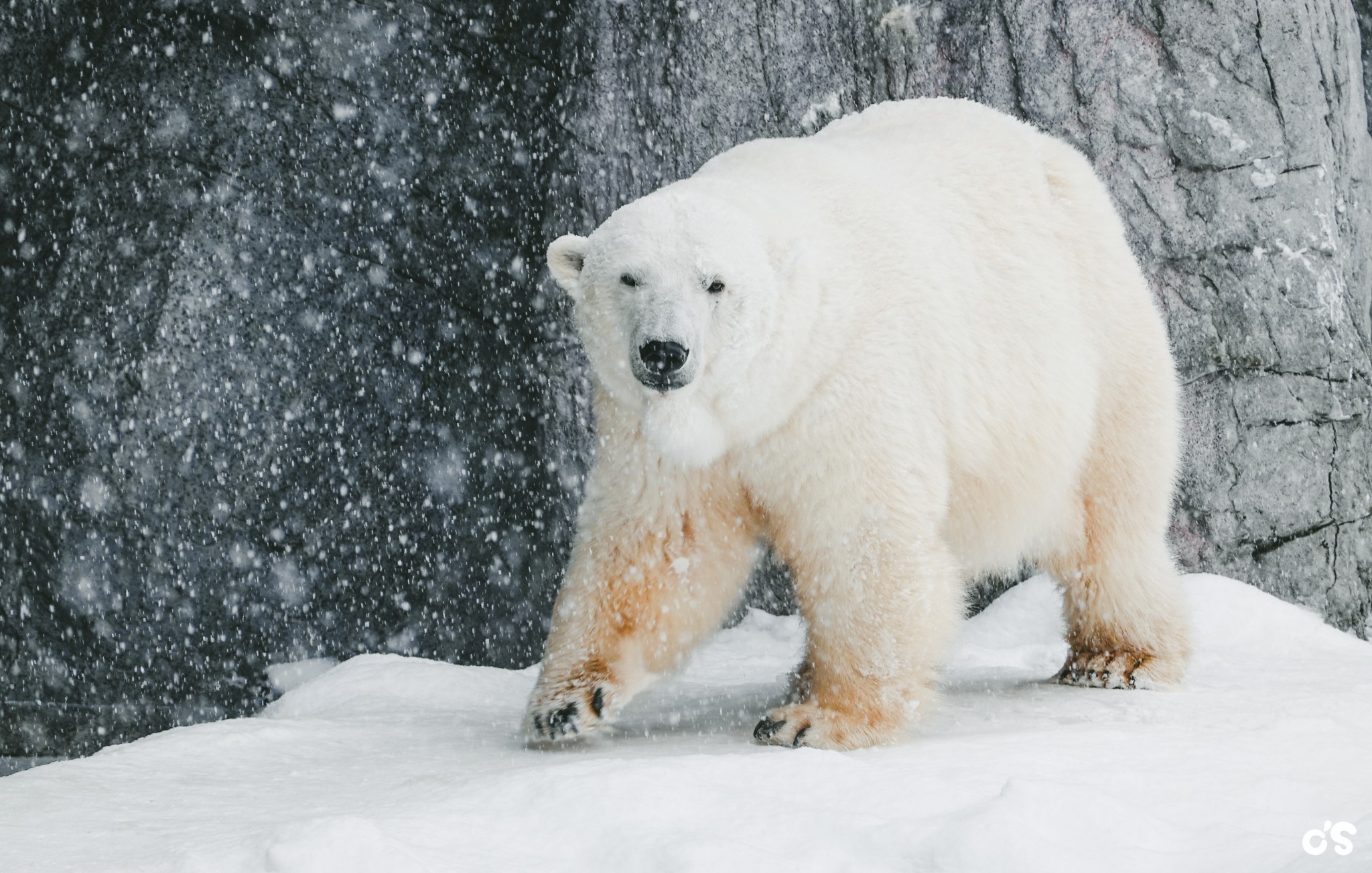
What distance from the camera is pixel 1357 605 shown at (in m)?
5.43

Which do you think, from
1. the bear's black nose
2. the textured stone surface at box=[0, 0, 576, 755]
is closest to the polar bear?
the bear's black nose

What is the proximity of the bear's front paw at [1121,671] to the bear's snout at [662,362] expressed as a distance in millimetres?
1886

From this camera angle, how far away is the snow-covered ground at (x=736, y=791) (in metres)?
2.17

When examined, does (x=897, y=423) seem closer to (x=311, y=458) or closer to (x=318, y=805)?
(x=318, y=805)

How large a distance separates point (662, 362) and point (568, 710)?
0.94 meters

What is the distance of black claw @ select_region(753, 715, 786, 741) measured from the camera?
10.6ft

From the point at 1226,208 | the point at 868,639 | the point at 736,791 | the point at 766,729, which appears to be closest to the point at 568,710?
the point at 766,729

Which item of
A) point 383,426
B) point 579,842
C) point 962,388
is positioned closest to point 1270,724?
point 962,388

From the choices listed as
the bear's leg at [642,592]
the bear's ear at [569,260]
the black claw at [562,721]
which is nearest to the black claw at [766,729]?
the bear's leg at [642,592]

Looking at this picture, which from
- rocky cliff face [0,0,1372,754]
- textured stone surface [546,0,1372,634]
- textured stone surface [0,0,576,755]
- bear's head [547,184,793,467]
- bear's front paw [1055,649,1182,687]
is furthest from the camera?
textured stone surface [0,0,576,755]

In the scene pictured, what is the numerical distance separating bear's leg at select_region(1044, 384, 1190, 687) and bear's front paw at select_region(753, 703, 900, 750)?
1.22 metres

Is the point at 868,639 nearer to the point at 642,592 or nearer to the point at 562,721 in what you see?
the point at 642,592

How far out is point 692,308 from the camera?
3.11 metres

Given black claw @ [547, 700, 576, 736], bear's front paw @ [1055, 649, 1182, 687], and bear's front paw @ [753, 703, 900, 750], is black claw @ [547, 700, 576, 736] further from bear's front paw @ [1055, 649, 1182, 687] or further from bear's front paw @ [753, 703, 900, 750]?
bear's front paw @ [1055, 649, 1182, 687]
